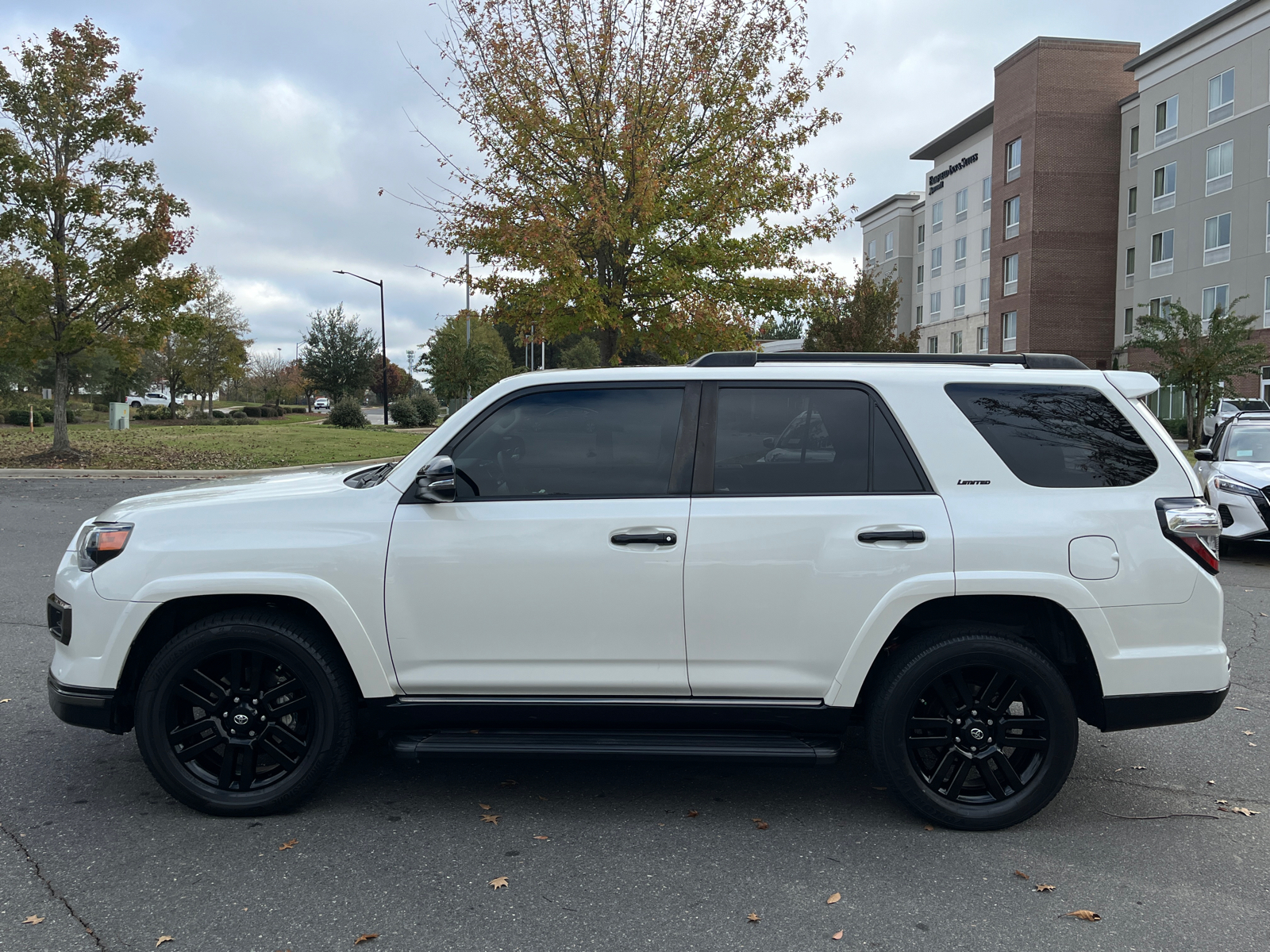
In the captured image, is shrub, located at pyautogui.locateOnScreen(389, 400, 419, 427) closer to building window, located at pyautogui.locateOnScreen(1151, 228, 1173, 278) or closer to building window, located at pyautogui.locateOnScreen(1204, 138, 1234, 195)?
building window, located at pyautogui.locateOnScreen(1151, 228, 1173, 278)

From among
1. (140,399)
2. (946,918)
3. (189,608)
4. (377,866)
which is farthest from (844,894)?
(140,399)

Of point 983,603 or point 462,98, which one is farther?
point 462,98

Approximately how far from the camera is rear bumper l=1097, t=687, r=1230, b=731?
3.79 m

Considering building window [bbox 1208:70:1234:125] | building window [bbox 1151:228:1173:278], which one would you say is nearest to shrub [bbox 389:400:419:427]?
building window [bbox 1151:228:1173:278]

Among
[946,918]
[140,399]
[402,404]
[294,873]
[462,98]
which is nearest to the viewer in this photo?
[946,918]

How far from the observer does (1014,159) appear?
50.9 metres

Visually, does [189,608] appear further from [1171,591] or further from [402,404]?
[402,404]

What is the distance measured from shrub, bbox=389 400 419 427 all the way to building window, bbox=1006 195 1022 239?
3277 cm

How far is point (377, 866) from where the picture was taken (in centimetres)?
351

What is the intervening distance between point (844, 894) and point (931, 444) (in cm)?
174

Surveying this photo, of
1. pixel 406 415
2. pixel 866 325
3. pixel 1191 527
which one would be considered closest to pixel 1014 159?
pixel 866 325

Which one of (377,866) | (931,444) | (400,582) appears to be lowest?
(377,866)

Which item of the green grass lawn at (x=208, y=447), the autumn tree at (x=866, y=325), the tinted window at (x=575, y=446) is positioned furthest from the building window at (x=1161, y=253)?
the tinted window at (x=575, y=446)

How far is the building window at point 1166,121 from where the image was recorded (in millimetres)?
42406
